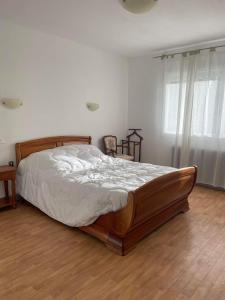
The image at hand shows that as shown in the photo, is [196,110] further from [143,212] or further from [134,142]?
[143,212]

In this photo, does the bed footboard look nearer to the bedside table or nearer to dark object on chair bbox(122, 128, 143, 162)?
the bedside table

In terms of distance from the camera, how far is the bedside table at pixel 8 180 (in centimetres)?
320

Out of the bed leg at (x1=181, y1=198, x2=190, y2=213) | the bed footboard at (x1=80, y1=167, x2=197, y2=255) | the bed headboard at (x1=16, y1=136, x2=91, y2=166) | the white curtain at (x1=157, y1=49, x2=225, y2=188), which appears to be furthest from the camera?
the white curtain at (x1=157, y1=49, x2=225, y2=188)

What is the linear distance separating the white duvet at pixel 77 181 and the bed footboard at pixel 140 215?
4.1 inches

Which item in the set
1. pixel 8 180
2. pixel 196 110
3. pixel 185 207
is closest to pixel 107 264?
pixel 185 207

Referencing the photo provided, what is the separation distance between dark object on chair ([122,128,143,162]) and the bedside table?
2.86m

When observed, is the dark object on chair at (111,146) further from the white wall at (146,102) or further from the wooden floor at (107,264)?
the wooden floor at (107,264)

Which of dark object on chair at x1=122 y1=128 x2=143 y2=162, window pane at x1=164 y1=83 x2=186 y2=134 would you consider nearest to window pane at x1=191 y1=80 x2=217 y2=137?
window pane at x1=164 y1=83 x2=186 y2=134

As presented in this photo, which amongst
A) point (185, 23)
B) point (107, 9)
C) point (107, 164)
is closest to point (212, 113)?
point (185, 23)

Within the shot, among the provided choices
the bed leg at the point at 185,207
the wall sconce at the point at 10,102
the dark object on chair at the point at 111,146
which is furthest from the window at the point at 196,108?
the wall sconce at the point at 10,102

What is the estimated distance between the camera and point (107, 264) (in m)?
2.23

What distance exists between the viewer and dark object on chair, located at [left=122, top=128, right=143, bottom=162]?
5438 mm

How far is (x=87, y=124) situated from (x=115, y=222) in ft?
8.79

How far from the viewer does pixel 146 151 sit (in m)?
5.38
